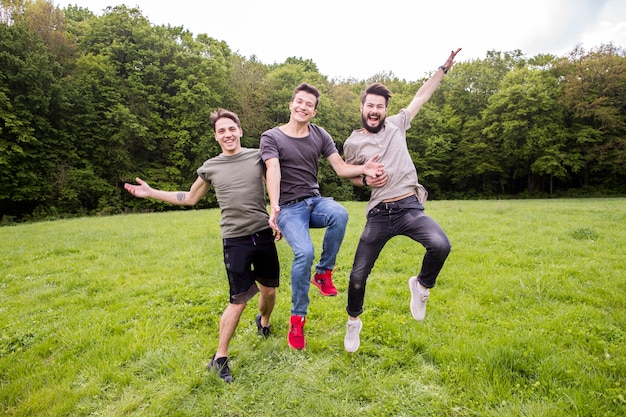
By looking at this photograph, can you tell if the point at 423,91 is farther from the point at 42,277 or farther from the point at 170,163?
the point at 170,163

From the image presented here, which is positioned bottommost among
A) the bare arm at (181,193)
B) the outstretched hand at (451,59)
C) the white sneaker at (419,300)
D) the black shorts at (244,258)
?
the white sneaker at (419,300)

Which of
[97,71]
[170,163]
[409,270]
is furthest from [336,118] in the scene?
[409,270]

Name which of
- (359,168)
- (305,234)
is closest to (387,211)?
(359,168)

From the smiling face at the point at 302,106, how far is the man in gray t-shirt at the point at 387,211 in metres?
0.64

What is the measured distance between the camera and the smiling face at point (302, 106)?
13.9ft

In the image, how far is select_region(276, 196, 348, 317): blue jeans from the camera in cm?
380

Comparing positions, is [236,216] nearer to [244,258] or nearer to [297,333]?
[244,258]

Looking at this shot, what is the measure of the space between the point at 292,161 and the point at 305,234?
947mm

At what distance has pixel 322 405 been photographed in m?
3.51

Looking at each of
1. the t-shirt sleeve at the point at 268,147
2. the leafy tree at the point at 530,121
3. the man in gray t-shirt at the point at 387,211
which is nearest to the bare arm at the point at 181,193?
the t-shirt sleeve at the point at 268,147


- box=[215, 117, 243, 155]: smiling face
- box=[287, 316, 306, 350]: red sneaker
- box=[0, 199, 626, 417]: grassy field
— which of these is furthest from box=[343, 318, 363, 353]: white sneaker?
box=[215, 117, 243, 155]: smiling face

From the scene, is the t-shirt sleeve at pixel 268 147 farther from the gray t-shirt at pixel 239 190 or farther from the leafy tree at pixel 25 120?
the leafy tree at pixel 25 120

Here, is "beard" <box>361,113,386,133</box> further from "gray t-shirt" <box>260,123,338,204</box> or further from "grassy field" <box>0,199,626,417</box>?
"grassy field" <box>0,199,626,417</box>

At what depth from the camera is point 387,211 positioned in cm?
405
